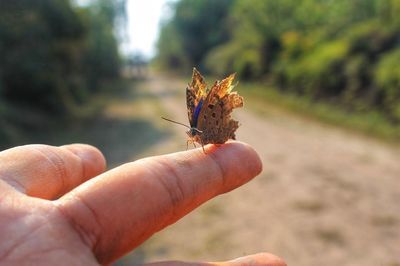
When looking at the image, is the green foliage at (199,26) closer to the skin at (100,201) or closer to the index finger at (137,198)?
the skin at (100,201)

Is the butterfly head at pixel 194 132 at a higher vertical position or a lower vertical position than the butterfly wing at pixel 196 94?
lower

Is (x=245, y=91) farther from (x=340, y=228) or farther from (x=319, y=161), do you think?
(x=340, y=228)

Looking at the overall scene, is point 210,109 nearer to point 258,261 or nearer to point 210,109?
point 210,109

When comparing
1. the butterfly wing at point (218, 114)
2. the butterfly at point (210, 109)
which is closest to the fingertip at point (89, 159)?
the butterfly at point (210, 109)

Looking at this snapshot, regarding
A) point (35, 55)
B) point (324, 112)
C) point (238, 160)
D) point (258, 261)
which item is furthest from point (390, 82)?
point (258, 261)

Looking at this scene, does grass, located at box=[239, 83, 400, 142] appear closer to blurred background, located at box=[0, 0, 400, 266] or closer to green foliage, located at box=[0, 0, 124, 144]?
blurred background, located at box=[0, 0, 400, 266]

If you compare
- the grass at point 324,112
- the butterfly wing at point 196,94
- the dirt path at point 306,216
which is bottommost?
the grass at point 324,112

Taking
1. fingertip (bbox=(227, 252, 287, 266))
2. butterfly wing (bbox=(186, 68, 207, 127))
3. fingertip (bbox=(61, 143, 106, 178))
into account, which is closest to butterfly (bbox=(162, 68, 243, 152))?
butterfly wing (bbox=(186, 68, 207, 127))
